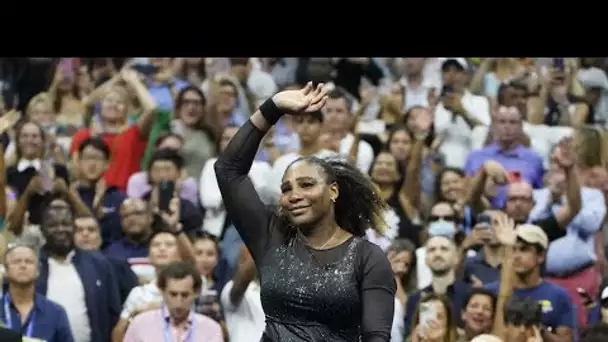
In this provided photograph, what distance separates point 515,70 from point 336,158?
11.7 feet

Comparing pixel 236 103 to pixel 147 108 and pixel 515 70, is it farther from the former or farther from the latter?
pixel 515 70

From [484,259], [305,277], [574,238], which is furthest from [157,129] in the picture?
[305,277]

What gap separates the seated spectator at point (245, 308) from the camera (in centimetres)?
521

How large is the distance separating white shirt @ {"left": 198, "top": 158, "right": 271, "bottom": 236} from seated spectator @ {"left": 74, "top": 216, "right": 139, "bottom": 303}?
0.47m

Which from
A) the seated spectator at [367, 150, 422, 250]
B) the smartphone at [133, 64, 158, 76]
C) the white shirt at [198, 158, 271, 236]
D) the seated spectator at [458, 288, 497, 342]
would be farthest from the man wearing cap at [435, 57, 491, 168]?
the smartphone at [133, 64, 158, 76]

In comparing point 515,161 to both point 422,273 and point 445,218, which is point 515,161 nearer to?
point 445,218

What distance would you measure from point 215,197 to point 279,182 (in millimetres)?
387

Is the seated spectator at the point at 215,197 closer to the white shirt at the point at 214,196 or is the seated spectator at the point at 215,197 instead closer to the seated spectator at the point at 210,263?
the white shirt at the point at 214,196

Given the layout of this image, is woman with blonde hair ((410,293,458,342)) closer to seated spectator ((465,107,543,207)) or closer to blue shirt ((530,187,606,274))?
blue shirt ((530,187,606,274))

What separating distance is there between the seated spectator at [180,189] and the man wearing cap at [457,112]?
3.93ft

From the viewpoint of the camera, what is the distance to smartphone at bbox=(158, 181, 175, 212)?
6031 mm

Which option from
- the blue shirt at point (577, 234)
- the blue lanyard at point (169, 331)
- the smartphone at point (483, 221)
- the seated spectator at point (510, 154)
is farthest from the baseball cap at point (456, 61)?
the blue lanyard at point (169, 331)

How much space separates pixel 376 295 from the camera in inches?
116

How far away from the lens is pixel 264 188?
19.1 ft
